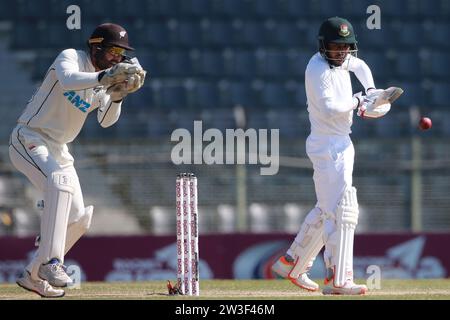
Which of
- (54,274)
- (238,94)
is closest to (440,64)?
(238,94)

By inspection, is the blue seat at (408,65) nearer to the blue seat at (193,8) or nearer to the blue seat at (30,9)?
the blue seat at (193,8)

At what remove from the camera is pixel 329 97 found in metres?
8.31

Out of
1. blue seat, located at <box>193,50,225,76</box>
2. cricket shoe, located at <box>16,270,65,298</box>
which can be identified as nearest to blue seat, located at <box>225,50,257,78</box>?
blue seat, located at <box>193,50,225,76</box>

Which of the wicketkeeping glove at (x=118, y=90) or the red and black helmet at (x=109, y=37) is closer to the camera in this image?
the wicketkeeping glove at (x=118, y=90)

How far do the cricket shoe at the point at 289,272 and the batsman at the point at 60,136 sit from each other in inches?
55.1

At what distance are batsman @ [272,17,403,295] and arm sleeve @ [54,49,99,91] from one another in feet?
4.87

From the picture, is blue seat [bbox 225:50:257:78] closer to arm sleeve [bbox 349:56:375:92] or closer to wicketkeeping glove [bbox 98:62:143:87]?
arm sleeve [bbox 349:56:375:92]

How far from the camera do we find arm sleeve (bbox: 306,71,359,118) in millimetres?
8289

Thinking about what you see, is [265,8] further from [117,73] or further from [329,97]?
[117,73]

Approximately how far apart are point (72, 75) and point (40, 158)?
2.01ft

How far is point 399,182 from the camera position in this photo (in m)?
14.6

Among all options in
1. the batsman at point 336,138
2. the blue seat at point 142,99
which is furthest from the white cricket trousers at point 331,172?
the blue seat at point 142,99

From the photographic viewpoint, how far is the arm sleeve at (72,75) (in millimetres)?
7910

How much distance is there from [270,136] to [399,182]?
1.69m
